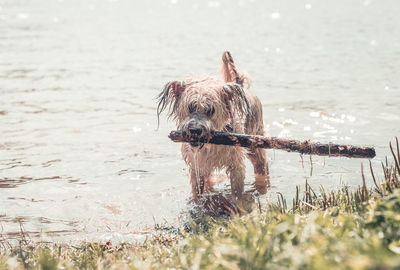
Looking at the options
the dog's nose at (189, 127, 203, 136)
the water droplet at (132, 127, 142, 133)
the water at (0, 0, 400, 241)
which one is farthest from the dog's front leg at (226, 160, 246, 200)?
the water droplet at (132, 127, 142, 133)

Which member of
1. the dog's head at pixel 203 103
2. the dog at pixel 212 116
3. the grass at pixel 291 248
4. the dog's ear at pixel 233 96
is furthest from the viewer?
the dog's ear at pixel 233 96

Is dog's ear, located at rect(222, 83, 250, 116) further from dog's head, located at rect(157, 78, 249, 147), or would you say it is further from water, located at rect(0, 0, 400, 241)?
water, located at rect(0, 0, 400, 241)

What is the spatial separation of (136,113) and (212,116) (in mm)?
6124

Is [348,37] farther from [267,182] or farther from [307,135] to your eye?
[267,182]

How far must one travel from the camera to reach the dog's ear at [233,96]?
19.5 feet

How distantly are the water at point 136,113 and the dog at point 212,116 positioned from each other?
0.75 m

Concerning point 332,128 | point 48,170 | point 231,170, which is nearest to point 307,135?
point 332,128

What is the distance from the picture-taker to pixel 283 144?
538cm

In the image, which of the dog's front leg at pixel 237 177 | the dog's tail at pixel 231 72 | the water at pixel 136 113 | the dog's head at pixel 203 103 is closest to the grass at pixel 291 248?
the dog's head at pixel 203 103

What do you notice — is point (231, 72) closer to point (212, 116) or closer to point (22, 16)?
point (212, 116)

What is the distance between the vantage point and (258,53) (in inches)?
822

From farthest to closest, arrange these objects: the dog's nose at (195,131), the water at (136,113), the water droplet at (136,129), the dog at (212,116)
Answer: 1. the water droplet at (136,129)
2. the water at (136,113)
3. the dog at (212,116)
4. the dog's nose at (195,131)

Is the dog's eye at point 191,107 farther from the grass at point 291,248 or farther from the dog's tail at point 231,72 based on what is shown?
the grass at point 291,248

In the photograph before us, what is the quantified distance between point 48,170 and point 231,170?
3.15m
